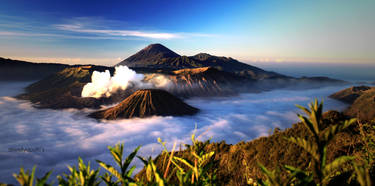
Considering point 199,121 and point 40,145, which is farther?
point 199,121

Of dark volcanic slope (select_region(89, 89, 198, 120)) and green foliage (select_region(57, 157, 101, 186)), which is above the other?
green foliage (select_region(57, 157, 101, 186))

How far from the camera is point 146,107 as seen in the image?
173 m

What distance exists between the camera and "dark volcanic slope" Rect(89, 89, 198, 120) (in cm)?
16688

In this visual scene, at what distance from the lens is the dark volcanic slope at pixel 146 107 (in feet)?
547

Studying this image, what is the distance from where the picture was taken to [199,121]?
196 meters

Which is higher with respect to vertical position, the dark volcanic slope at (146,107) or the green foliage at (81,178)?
the green foliage at (81,178)

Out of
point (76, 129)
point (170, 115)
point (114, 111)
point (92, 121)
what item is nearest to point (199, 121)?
point (170, 115)

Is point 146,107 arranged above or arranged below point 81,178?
below

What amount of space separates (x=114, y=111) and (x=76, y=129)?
38.3m

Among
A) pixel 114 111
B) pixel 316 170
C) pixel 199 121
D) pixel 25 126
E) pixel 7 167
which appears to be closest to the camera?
pixel 316 170

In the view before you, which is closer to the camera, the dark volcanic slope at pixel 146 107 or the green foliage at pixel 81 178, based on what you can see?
the green foliage at pixel 81 178

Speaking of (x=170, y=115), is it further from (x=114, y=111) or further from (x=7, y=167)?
(x=7, y=167)

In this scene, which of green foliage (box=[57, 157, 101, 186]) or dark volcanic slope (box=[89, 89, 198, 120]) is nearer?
green foliage (box=[57, 157, 101, 186])

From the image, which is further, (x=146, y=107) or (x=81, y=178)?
(x=146, y=107)
